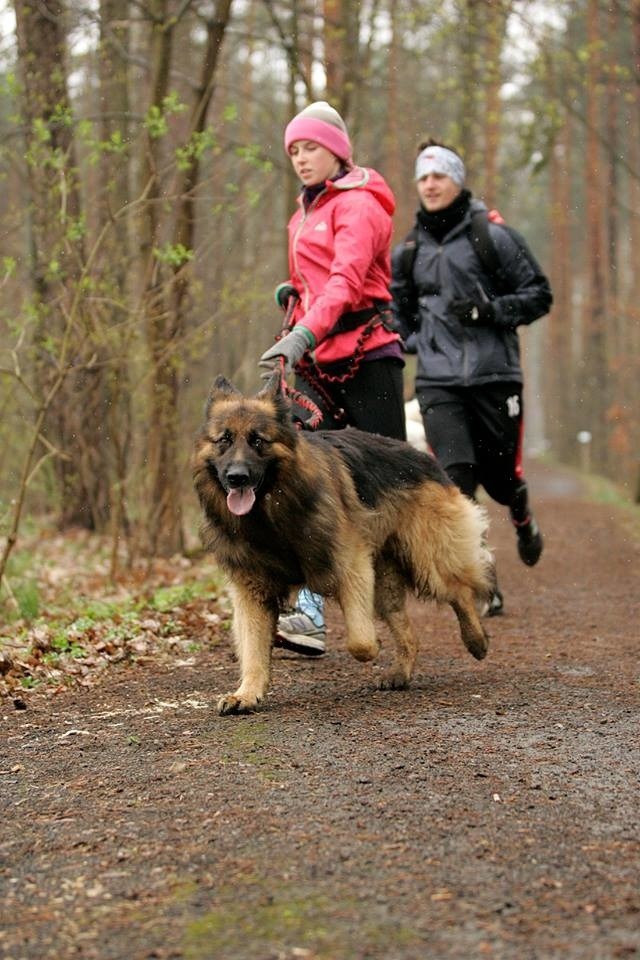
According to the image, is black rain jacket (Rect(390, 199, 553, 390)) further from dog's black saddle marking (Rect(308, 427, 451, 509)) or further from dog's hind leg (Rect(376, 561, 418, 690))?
dog's hind leg (Rect(376, 561, 418, 690))

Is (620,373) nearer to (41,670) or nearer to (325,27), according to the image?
(325,27)

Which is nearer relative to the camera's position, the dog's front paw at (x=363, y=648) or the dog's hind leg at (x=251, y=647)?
the dog's hind leg at (x=251, y=647)

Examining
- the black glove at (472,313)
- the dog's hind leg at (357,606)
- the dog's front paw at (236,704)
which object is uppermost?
the black glove at (472,313)

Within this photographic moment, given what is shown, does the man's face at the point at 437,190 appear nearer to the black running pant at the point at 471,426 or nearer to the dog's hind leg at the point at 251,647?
the black running pant at the point at 471,426

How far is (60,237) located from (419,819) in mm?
7402

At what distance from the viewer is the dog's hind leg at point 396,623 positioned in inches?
236

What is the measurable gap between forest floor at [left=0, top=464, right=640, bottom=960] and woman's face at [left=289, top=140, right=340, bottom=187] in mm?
2461

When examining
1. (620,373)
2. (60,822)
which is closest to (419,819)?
(60,822)

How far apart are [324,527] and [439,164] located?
3.07m

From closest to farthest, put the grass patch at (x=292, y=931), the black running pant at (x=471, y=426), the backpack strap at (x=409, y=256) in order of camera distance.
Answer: the grass patch at (x=292, y=931), the black running pant at (x=471, y=426), the backpack strap at (x=409, y=256)

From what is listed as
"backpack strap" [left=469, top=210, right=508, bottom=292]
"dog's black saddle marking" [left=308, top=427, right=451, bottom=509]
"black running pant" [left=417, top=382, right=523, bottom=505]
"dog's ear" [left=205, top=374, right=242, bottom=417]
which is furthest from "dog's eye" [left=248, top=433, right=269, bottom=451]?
"backpack strap" [left=469, top=210, right=508, bottom=292]

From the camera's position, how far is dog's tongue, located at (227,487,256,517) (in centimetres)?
505

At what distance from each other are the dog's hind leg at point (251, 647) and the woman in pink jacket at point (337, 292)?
1150 mm

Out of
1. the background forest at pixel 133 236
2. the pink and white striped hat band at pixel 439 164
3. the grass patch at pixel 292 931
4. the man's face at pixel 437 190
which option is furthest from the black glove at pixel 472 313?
the grass patch at pixel 292 931
